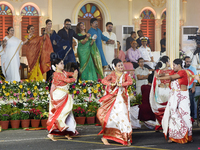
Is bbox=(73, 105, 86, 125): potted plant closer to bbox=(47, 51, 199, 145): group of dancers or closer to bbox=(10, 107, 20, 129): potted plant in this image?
bbox=(10, 107, 20, 129): potted plant

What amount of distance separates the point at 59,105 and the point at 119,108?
1050mm

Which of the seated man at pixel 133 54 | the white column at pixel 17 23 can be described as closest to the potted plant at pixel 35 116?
the seated man at pixel 133 54

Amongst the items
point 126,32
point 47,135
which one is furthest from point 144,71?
point 126,32

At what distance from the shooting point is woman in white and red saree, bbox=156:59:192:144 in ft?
18.8

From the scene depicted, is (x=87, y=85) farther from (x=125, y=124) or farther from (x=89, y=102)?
(x=125, y=124)

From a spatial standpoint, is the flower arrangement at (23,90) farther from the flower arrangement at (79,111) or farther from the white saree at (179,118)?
the white saree at (179,118)

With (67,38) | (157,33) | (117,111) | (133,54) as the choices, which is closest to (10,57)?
(67,38)

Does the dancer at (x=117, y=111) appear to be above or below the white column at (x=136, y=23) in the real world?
below

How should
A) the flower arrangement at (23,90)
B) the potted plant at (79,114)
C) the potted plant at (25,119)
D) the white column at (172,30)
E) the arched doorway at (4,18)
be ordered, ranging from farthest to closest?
the arched doorway at (4,18), the white column at (172,30), the flower arrangement at (23,90), the potted plant at (79,114), the potted plant at (25,119)

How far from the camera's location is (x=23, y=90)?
802 cm

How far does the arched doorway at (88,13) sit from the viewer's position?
46.5 feet

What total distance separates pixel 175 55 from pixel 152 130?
2616mm

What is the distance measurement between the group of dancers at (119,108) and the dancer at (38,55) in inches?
110

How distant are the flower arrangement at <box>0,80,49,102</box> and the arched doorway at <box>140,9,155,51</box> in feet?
26.3
